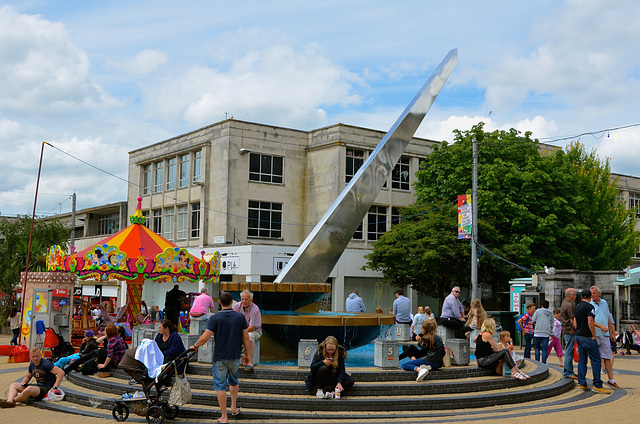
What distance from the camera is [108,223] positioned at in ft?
176

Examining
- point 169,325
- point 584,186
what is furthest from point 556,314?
point 584,186

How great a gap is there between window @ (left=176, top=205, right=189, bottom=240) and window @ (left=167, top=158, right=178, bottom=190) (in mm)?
1813

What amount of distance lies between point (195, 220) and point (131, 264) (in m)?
20.6

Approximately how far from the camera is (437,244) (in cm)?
3297

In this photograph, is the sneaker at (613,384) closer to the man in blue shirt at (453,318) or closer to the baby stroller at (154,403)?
the man in blue shirt at (453,318)

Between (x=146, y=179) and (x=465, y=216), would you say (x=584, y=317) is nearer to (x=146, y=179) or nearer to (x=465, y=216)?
(x=465, y=216)

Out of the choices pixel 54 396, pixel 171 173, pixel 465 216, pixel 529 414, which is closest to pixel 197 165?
pixel 171 173

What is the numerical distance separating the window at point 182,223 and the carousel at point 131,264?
18543 mm

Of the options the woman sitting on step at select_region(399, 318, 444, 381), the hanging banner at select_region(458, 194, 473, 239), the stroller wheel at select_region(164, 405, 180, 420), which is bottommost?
the stroller wheel at select_region(164, 405, 180, 420)

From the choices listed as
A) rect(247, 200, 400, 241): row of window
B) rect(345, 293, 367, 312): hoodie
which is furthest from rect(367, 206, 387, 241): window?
rect(345, 293, 367, 312): hoodie

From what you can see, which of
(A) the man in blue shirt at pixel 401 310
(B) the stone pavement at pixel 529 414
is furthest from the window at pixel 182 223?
(B) the stone pavement at pixel 529 414

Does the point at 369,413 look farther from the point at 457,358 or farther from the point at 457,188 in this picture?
→ the point at 457,188

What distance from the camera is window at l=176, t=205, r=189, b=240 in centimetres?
4212

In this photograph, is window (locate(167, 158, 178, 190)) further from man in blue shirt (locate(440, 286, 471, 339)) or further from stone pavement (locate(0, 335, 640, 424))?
stone pavement (locate(0, 335, 640, 424))
